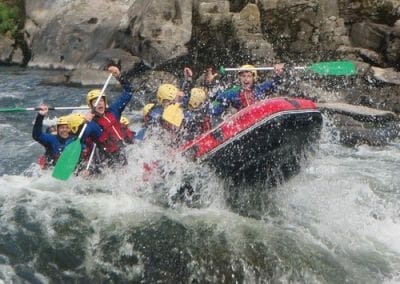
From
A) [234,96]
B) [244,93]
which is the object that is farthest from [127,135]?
[244,93]

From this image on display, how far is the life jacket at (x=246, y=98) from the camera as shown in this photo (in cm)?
702

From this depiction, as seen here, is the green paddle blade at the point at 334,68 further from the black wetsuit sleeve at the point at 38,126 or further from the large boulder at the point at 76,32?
the large boulder at the point at 76,32

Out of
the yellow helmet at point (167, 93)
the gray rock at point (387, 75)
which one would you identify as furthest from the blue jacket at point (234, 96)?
the gray rock at point (387, 75)

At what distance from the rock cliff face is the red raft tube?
5.28 metres

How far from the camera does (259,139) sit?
6.17 m

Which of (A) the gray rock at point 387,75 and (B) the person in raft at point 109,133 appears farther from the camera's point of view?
(A) the gray rock at point 387,75

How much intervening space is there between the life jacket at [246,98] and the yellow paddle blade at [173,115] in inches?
37.4

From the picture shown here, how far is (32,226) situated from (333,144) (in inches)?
222

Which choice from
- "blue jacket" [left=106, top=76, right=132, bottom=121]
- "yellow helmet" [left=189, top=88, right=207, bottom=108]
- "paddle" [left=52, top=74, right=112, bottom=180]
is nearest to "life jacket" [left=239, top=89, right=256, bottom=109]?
"yellow helmet" [left=189, top=88, right=207, bottom=108]

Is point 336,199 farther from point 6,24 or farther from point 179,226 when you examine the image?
point 6,24

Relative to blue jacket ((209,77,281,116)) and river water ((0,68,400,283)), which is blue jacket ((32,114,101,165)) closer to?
river water ((0,68,400,283))

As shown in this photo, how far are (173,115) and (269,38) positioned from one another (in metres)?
7.69

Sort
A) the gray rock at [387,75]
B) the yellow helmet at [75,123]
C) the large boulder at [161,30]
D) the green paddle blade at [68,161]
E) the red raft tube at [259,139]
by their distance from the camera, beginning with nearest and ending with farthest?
the red raft tube at [259,139] < the green paddle blade at [68,161] < the yellow helmet at [75,123] < the gray rock at [387,75] < the large boulder at [161,30]

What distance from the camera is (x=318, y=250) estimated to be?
545cm
